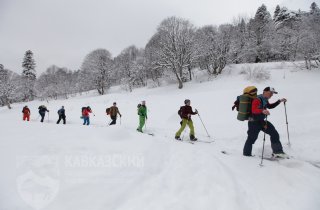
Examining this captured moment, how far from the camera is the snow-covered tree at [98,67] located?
4809 cm

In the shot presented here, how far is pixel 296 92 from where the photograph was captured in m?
12.5

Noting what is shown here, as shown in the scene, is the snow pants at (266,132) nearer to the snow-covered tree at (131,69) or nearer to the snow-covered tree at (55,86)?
the snow-covered tree at (131,69)

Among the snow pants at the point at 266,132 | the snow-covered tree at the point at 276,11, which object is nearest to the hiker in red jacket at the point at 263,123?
the snow pants at the point at 266,132

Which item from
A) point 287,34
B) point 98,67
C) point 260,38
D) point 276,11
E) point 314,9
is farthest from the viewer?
point 314,9

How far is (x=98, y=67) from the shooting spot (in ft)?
158

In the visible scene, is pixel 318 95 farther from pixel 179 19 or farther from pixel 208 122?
pixel 179 19

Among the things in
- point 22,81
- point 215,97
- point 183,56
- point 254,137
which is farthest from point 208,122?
point 22,81

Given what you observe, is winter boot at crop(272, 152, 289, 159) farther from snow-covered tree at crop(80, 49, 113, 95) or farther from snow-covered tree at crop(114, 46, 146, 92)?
snow-covered tree at crop(80, 49, 113, 95)

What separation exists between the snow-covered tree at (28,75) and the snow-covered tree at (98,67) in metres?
22.2

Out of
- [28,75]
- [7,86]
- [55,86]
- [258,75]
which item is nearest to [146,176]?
[258,75]

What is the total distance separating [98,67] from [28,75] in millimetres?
30167

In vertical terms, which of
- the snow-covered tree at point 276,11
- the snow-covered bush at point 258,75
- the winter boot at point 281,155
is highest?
the snow-covered tree at point 276,11

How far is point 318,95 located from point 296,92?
1.88m

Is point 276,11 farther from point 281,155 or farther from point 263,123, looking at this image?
point 281,155
